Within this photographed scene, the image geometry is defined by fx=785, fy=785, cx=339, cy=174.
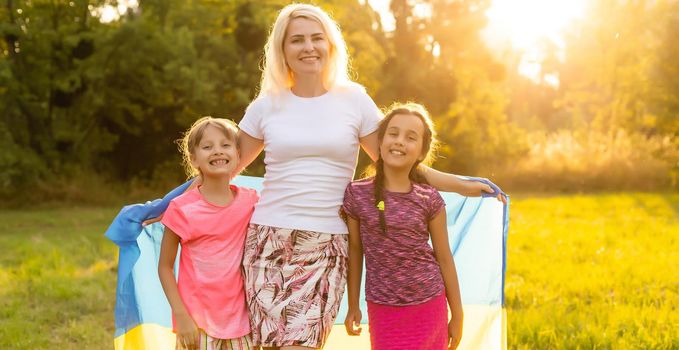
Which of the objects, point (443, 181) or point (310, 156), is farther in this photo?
point (443, 181)

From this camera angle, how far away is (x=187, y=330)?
10.9 ft

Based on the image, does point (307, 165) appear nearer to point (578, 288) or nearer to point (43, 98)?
point (578, 288)

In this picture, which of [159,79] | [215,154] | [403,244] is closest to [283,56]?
[215,154]

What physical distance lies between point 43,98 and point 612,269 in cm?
1534

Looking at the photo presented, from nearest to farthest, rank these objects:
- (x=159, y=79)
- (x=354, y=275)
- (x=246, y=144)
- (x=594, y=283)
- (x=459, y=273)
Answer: (x=354, y=275)
(x=246, y=144)
(x=459, y=273)
(x=594, y=283)
(x=159, y=79)

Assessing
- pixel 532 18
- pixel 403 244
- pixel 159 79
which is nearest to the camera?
pixel 403 244

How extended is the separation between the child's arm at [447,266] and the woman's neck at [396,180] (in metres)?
0.19

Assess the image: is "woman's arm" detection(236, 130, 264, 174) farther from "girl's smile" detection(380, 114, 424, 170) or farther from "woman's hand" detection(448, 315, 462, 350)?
"woman's hand" detection(448, 315, 462, 350)

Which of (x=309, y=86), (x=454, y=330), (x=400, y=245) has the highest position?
(x=309, y=86)

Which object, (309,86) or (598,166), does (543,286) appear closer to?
(309,86)

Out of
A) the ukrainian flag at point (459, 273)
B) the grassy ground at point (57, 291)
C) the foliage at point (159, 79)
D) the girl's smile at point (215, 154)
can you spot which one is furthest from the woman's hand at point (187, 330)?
the foliage at point (159, 79)

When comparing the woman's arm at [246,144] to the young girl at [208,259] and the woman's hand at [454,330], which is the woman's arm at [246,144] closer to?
the young girl at [208,259]

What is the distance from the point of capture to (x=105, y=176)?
19734 millimetres

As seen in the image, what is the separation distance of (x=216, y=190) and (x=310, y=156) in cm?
46
